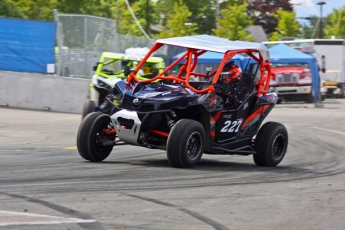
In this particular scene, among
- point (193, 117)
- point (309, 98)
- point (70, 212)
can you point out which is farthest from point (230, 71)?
point (309, 98)

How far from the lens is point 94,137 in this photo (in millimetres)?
10336

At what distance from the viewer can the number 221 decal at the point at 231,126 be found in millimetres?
10711

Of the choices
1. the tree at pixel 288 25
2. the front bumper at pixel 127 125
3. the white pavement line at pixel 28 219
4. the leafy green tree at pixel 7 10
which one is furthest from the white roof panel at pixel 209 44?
the tree at pixel 288 25

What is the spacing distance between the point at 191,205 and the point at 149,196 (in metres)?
0.55

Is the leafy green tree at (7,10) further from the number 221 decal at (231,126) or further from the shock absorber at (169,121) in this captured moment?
the shock absorber at (169,121)

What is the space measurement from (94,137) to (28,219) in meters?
4.07

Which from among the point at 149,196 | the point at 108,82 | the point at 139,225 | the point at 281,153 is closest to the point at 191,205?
the point at 149,196

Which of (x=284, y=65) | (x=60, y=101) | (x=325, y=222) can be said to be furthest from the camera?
(x=284, y=65)

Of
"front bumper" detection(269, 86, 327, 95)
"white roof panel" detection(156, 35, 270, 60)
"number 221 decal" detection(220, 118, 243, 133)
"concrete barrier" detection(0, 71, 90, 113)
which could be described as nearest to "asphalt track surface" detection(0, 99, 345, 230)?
"number 221 decal" detection(220, 118, 243, 133)

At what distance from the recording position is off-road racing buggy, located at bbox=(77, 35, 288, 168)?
9891mm

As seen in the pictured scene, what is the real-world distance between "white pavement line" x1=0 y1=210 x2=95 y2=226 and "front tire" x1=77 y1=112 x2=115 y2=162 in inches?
149

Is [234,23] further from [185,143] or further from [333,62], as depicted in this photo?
[185,143]

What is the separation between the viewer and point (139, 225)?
628 centimetres

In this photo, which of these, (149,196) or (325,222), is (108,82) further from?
(325,222)
